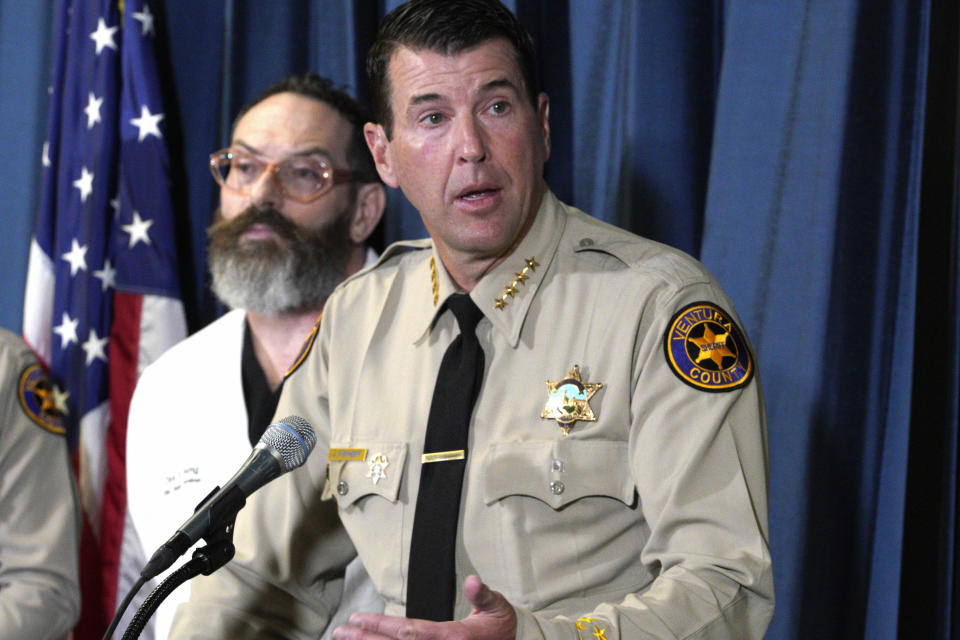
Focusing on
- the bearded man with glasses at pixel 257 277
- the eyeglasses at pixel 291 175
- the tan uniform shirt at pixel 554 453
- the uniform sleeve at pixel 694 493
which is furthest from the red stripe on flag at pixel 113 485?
the uniform sleeve at pixel 694 493

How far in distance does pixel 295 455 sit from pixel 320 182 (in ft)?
4.43

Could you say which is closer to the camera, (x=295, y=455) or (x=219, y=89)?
(x=295, y=455)

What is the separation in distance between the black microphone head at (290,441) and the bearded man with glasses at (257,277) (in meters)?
1.14

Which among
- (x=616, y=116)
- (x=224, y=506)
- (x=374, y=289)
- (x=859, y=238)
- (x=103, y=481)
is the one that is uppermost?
(x=616, y=116)

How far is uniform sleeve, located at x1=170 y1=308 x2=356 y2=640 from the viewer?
1604 millimetres

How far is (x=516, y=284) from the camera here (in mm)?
1605

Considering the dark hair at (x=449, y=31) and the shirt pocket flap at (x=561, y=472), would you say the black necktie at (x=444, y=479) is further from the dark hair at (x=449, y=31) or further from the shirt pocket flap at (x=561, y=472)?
the dark hair at (x=449, y=31)

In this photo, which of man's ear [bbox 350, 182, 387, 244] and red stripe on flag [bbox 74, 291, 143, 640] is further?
red stripe on flag [bbox 74, 291, 143, 640]

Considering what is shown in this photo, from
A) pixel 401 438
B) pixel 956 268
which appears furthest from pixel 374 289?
pixel 956 268

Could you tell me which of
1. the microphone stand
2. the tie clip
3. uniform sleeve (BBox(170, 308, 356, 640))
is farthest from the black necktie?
the microphone stand

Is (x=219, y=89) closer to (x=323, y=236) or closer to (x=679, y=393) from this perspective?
(x=323, y=236)

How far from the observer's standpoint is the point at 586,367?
148cm

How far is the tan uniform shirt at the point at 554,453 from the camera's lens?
1.27 m

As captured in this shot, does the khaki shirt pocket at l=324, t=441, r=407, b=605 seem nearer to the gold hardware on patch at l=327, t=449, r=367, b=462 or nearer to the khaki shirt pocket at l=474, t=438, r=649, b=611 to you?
the gold hardware on patch at l=327, t=449, r=367, b=462
